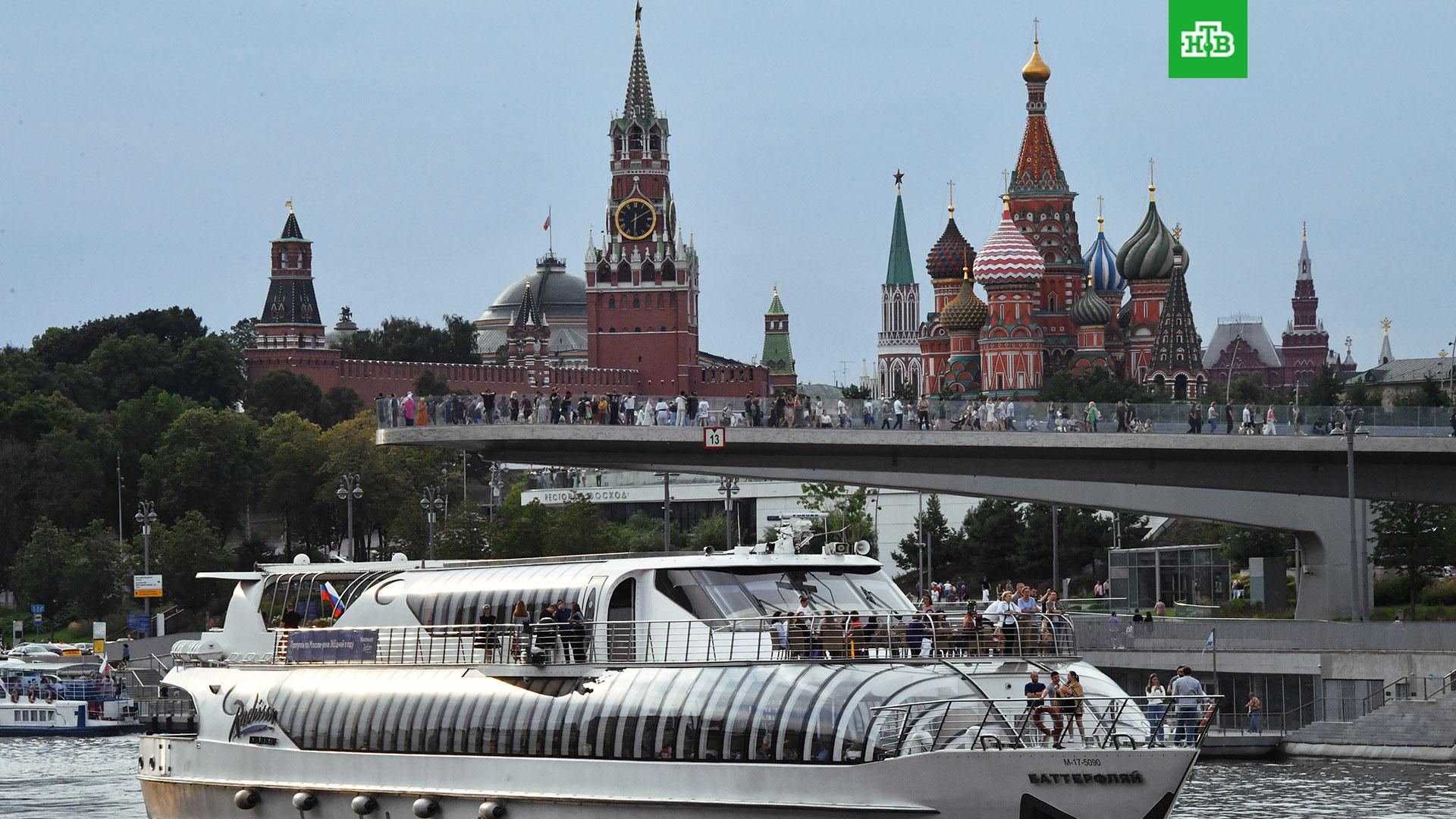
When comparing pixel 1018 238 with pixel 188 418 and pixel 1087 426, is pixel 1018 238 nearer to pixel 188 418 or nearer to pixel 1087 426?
pixel 188 418

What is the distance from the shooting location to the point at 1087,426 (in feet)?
216

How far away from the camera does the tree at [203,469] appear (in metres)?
126

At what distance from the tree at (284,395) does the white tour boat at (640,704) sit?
465ft

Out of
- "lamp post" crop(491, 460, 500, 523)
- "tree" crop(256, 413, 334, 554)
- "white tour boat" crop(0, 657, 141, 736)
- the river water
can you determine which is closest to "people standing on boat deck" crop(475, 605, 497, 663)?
the river water

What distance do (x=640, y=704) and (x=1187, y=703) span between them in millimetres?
13108

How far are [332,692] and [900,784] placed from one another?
11.6 meters

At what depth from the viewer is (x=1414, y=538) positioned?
252 feet

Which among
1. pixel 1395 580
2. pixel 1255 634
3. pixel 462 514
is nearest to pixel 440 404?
pixel 1255 634

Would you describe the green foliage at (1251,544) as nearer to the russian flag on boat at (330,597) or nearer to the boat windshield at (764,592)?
the russian flag on boat at (330,597)

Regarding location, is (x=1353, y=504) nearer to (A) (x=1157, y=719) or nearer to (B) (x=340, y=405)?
(A) (x=1157, y=719)

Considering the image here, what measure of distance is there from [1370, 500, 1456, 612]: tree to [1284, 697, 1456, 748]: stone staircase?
74.9 ft

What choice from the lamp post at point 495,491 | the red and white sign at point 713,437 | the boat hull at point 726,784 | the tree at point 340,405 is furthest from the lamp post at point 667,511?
the tree at point 340,405

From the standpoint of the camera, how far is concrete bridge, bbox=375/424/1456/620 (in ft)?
215

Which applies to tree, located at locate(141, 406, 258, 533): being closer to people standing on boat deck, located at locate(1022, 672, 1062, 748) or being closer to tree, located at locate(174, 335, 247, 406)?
tree, located at locate(174, 335, 247, 406)
